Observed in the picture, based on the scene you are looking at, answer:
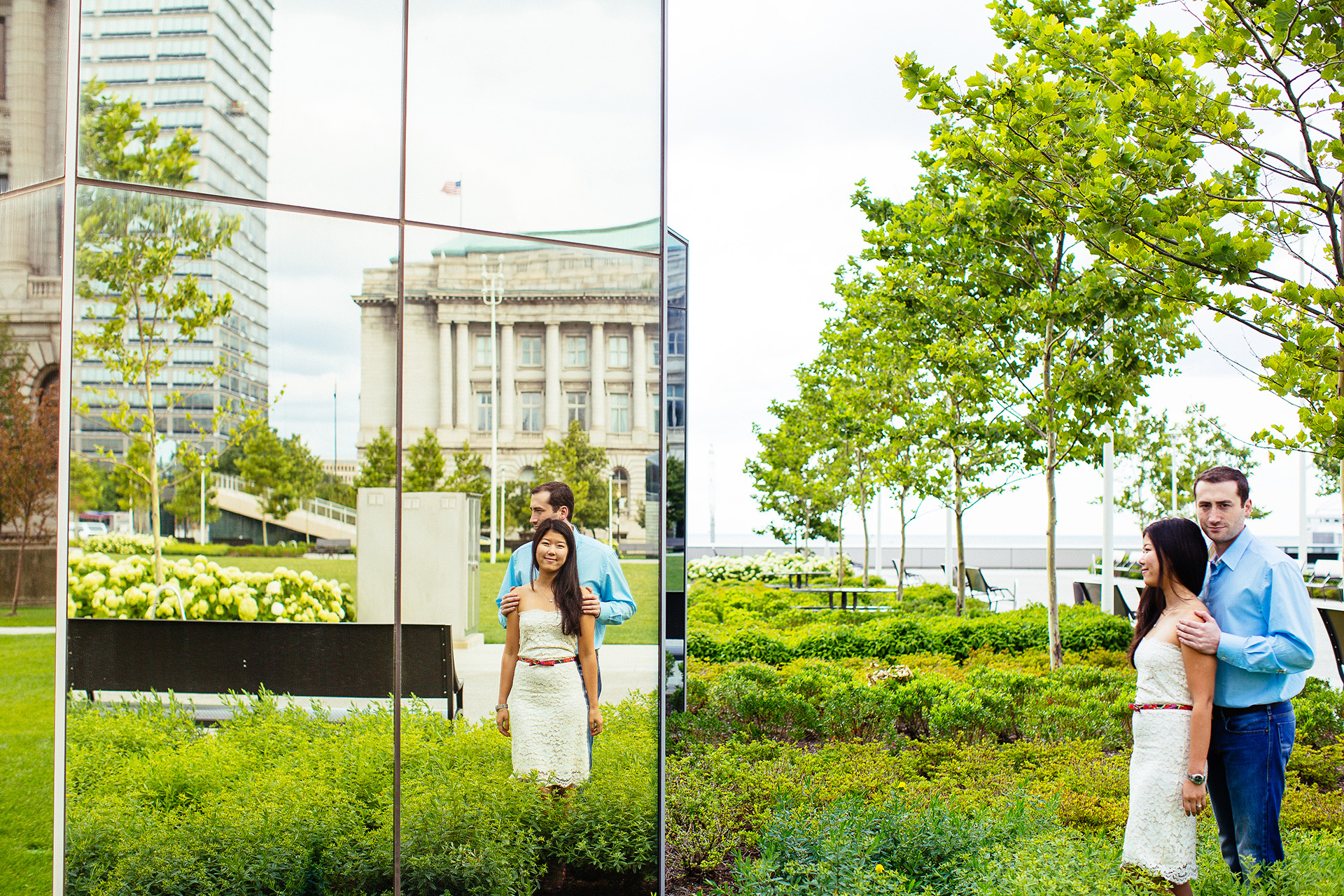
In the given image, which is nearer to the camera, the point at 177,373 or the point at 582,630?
the point at 177,373

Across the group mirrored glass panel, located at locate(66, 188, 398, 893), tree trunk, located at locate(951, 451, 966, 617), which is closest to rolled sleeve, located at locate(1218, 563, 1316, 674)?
mirrored glass panel, located at locate(66, 188, 398, 893)

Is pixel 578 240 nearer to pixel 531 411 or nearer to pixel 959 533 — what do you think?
pixel 531 411

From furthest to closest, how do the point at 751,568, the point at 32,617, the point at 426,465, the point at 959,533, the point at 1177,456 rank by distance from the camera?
the point at 1177,456
the point at 751,568
the point at 959,533
the point at 426,465
the point at 32,617

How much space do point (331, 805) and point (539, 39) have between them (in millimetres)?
3176

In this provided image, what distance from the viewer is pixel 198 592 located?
139 inches

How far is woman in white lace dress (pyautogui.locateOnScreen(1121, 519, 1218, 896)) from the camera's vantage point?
3.54 metres

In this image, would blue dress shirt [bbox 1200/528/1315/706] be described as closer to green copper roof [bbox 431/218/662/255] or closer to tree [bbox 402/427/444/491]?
green copper roof [bbox 431/218/662/255]

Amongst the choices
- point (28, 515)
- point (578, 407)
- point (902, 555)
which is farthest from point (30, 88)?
point (902, 555)

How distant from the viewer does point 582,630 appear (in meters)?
3.96

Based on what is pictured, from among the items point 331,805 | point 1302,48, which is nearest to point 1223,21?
point 1302,48

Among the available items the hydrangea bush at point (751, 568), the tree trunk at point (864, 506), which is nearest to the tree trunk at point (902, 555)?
the tree trunk at point (864, 506)

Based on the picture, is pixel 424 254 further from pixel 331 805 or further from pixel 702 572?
pixel 702 572

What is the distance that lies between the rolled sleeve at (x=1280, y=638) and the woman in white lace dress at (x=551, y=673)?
2.50 meters

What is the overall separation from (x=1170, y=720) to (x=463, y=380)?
308 cm
